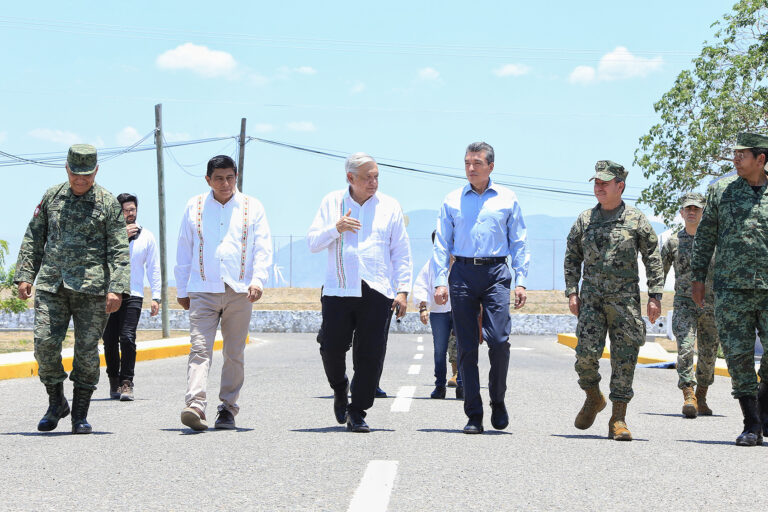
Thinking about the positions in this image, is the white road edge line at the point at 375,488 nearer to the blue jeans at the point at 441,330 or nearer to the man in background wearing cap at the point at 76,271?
the man in background wearing cap at the point at 76,271

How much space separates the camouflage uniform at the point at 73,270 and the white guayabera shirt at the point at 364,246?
4.84ft

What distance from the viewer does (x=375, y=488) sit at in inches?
194

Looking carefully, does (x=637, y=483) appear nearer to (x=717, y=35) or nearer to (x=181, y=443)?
(x=181, y=443)

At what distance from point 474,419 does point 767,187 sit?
2661 millimetres

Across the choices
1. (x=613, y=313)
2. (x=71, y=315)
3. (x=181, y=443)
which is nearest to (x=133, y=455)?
(x=181, y=443)

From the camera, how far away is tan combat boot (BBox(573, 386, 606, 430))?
736 centimetres

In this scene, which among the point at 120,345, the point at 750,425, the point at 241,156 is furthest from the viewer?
the point at 241,156

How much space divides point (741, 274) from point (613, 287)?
0.88 metres

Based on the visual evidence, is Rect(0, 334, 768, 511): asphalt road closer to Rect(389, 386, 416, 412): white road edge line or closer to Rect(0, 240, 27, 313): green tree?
Rect(389, 386, 416, 412): white road edge line

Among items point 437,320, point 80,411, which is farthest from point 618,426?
point 437,320

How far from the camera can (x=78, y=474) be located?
5.29 m

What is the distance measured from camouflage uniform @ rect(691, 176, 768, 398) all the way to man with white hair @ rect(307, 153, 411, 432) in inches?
89.3

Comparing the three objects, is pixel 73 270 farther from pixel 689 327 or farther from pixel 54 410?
pixel 689 327

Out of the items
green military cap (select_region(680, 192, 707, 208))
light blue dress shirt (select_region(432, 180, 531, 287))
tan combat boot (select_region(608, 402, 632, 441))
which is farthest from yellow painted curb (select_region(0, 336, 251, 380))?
green military cap (select_region(680, 192, 707, 208))
